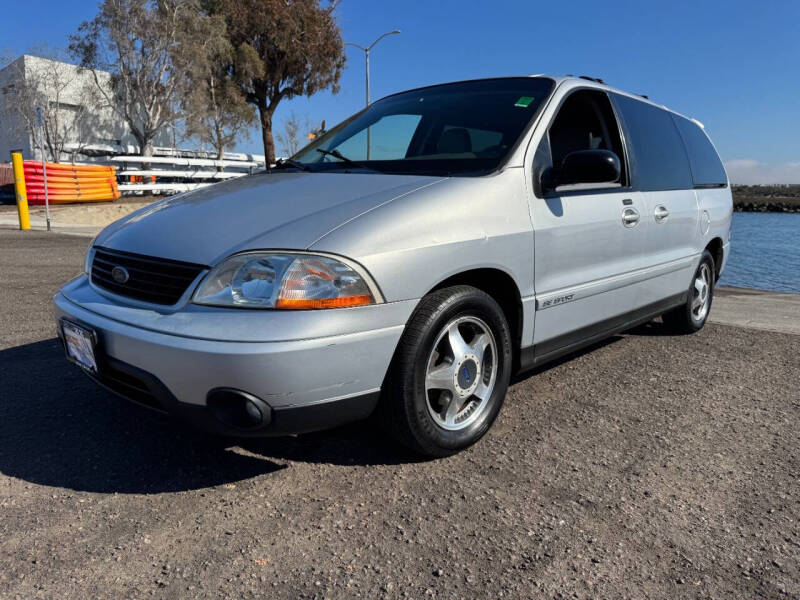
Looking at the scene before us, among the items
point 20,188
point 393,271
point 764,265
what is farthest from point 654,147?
point 764,265

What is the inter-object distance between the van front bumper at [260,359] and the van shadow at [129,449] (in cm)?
37

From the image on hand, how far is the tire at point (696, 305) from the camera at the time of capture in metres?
4.91

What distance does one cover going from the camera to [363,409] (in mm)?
2363

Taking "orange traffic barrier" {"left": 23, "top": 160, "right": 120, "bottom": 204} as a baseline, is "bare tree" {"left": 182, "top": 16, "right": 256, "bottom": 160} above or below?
above

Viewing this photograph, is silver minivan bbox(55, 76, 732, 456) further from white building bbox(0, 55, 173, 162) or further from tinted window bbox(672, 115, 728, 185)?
white building bbox(0, 55, 173, 162)

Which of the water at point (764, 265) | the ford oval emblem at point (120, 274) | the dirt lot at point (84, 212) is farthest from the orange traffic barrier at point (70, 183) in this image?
the ford oval emblem at point (120, 274)

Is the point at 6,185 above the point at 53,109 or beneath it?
beneath

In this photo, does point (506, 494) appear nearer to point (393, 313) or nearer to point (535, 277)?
point (393, 313)

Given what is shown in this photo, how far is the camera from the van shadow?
252cm

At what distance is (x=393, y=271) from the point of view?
233 centimetres

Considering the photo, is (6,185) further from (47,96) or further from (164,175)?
(47,96)

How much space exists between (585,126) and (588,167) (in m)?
0.97

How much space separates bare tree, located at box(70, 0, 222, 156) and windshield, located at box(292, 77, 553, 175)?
33519mm

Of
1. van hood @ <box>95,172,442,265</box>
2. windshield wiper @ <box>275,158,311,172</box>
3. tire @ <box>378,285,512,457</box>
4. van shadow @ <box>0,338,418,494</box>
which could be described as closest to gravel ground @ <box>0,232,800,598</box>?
van shadow @ <box>0,338,418,494</box>
